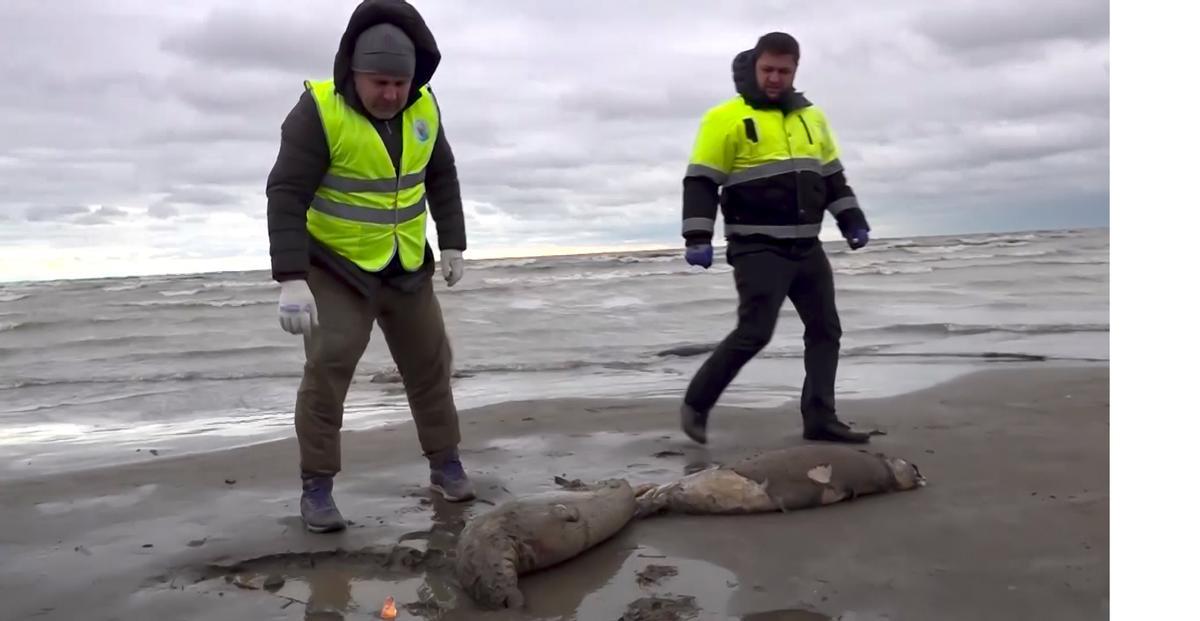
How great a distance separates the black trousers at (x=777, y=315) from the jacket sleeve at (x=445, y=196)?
164 centimetres

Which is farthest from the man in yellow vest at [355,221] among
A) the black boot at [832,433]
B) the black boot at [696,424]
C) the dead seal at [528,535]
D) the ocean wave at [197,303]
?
the ocean wave at [197,303]

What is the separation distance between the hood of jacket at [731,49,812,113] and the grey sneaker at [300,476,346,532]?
3.02 metres

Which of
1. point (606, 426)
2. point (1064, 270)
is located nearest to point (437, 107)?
point (606, 426)

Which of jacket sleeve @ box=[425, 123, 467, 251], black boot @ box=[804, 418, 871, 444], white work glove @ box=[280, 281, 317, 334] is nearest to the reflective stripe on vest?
jacket sleeve @ box=[425, 123, 467, 251]

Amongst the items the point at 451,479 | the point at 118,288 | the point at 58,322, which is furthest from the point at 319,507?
the point at 118,288

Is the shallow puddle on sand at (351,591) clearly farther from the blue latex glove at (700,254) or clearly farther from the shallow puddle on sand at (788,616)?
the blue latex glove at (700,254)

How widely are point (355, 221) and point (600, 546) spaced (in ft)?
5.54

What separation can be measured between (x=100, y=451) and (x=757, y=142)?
4.57 meters

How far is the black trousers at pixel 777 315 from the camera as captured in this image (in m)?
5.56

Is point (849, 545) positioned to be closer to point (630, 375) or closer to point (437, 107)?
point (437, 107)

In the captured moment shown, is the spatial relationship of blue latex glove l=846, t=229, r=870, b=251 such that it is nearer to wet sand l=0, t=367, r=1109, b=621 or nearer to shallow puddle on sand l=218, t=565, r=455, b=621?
wet sand l=0, t=367, r=1109, b=621

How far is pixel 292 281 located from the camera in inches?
158

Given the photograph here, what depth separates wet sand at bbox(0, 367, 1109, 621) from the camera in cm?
332
